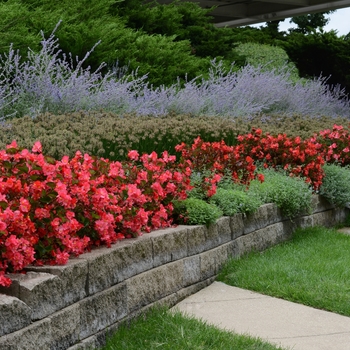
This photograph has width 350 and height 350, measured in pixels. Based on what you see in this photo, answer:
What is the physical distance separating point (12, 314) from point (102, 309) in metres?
0.78

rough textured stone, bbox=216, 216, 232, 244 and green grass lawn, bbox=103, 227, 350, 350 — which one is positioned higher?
rough textured stone, bbox=216, 216, 232, 244

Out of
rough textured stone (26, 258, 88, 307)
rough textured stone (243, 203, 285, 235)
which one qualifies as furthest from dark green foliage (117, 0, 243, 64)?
rough textured stone (26, 258, 88, 307)

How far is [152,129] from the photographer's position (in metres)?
6.94

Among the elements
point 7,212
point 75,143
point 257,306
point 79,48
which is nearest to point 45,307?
point 7,212

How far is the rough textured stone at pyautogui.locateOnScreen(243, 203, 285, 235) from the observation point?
5759 mm

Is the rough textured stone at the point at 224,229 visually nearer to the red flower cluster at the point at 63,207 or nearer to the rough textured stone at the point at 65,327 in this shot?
the red flower cluster at the point at 63,207

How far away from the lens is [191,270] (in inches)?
189

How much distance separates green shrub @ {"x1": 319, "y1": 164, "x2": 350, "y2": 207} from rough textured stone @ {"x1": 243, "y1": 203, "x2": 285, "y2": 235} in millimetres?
1275

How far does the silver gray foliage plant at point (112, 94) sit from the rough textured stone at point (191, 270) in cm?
301

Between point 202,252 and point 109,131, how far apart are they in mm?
2043

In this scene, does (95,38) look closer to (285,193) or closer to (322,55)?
(285,193)

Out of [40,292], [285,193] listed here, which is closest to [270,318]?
[40,292]

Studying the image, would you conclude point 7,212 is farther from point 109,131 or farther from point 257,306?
point 109,131

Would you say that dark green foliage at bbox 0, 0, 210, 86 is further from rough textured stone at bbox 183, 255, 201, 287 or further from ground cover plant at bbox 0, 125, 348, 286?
rough textured stone at bbox 183, 255, 201, 287
